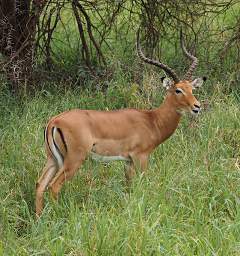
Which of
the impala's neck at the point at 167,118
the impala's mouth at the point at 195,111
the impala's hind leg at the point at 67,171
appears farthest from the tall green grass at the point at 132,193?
the impala's mouth at the point at 195,111

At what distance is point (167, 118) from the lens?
568 centimetres

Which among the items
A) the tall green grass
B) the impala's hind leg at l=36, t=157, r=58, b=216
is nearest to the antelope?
the impala's hind leg at l=36, t=157, r=58, b=216

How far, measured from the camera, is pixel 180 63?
795 cm

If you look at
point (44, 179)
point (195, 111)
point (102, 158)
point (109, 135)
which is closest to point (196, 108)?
point (195, 111)

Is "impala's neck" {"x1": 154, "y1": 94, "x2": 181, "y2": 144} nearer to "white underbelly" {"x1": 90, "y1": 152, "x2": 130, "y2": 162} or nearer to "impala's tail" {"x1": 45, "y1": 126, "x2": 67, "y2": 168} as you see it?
"white underbelly" {"x1": 90, "y1": 152, "x2": 130, "y2": 162}

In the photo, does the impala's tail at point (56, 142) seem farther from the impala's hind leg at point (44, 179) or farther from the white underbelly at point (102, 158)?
the white underbelly at point (102, 158)

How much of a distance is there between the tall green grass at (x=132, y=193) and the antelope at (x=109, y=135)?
13cm

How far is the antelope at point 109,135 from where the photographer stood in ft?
16.3

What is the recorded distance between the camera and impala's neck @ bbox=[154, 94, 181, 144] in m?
5.63

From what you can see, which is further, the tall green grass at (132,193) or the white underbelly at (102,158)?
the white underbelly at (102,158)

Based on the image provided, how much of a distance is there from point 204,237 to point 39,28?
→ 4.20 meters

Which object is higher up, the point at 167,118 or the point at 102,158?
the point at 167,118

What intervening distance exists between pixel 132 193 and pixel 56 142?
79 centimetres

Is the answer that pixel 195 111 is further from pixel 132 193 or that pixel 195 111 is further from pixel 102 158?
pixel 132 193
